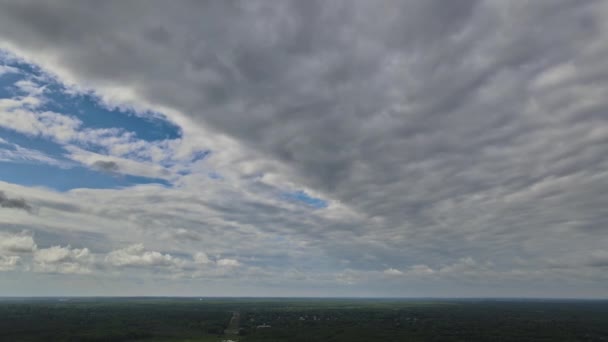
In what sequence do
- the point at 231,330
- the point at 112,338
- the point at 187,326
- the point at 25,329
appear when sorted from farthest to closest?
the point at 187,326 < the point at 231,330 < the point at 25,329 < the point at 112,338

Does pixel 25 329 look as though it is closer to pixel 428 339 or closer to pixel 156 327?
pixel 156 327

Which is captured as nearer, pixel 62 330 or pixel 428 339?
pixel 428 339

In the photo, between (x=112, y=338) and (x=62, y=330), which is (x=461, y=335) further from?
(x=62, y=330)

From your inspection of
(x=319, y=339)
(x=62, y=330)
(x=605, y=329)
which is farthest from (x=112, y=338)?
(x=605, y=329)

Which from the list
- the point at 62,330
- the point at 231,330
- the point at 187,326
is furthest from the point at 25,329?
the point at 231,330

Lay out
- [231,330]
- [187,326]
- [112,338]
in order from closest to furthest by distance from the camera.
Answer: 1. [112,338]
2. [231,330]
3. [187,326]

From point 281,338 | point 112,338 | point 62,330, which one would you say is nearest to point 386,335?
point 281,338

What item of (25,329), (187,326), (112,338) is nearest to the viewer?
(112,338)

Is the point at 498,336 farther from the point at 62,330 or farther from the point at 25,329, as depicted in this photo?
the point at 25,329

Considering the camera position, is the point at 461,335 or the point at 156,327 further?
the point at 156,327
